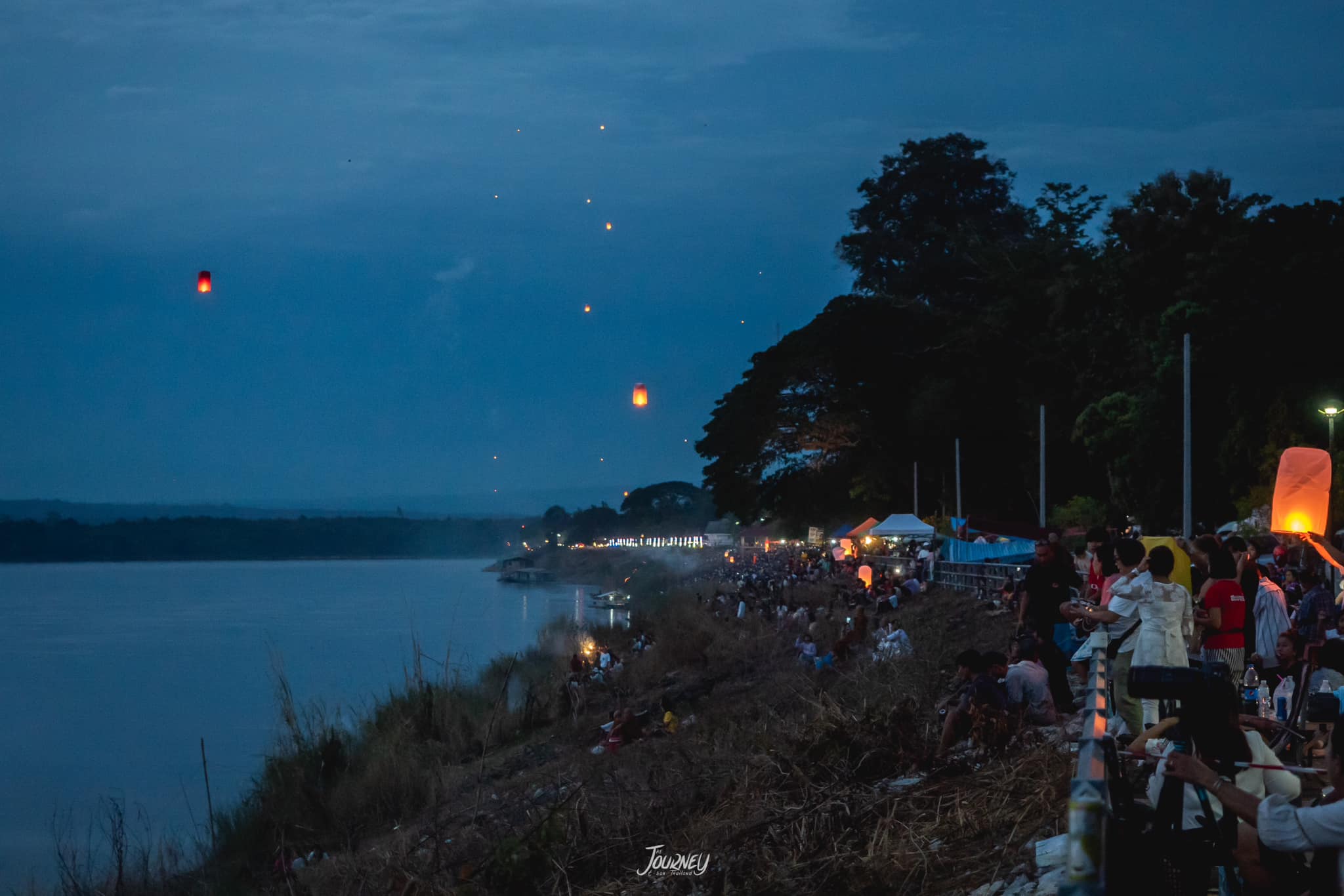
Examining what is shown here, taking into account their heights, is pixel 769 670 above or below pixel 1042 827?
below

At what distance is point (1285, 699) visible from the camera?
27.8 ft

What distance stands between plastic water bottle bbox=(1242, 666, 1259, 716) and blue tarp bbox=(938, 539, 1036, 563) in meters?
20.5

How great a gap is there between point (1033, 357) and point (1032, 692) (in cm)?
4470

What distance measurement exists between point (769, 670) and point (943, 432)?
33.4 metres

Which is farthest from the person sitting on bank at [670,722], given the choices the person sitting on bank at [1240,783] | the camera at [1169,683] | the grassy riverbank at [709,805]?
the camera at [1169,683]

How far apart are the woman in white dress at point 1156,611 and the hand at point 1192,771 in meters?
4.40

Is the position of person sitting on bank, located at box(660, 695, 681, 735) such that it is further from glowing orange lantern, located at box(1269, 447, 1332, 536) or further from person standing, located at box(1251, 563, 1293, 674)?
person standing, located at box(1251, 563, 1293, 674)

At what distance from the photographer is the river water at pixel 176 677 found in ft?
96.6

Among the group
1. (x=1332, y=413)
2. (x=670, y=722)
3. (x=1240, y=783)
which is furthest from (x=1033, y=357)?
(x=1240, y=783)

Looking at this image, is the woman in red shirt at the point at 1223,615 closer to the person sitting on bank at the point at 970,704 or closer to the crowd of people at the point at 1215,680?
the crowd of people at the point at 1215,680

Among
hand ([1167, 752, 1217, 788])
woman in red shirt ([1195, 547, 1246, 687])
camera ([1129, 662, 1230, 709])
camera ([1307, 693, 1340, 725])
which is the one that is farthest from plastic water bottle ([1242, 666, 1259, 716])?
hand ([1167, 752, 1217, 788])

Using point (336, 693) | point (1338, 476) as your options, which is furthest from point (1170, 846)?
point (336, 693)

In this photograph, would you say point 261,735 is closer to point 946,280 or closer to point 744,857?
point 744,857

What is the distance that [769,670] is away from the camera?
25.5 m
